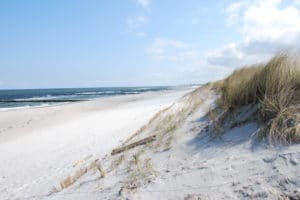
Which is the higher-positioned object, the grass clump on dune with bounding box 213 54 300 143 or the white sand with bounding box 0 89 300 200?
the grass clump on dune with bounding box 213 54 300 143

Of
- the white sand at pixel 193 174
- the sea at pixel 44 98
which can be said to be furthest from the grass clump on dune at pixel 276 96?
the sea at pixel 44 98

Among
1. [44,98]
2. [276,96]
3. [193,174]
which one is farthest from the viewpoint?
[44,98]

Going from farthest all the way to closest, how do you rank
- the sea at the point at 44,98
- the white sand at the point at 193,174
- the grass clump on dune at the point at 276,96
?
the sea at the point at 44,98 → the grass clump on dune at the point at 276,96 → the white sand at the point at 193,174

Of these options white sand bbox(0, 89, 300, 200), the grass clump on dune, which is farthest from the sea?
the grass clump on dune

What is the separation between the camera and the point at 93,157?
18.7 ft

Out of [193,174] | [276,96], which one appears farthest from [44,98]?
[193,174]

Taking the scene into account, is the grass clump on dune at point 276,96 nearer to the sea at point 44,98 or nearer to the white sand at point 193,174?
the white sand at point 193,174

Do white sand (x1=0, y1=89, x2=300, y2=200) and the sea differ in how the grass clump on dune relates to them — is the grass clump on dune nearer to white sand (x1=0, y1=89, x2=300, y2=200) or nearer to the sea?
white sand (x1=0, y1=89, x2=300, y2=200)

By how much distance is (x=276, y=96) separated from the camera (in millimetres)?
3754

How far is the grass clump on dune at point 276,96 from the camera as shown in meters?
3.17

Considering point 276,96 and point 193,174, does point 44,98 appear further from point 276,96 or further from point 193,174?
point 193,174

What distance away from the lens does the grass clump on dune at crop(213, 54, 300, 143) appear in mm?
3166

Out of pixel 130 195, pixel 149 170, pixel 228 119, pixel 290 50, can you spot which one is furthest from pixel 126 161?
pixel 290 50

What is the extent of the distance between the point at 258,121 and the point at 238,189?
1372 mm
